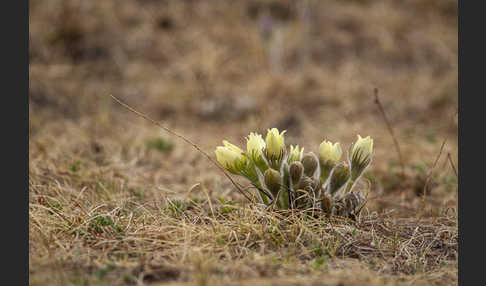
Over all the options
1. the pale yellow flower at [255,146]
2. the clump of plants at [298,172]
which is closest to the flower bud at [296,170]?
the clump of plants at [298,172]

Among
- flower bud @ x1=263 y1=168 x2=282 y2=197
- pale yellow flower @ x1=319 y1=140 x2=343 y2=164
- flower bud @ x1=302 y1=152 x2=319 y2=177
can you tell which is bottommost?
flower bud @ x1=263 y1=168 x2=282 y2=197

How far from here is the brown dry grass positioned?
1627mm

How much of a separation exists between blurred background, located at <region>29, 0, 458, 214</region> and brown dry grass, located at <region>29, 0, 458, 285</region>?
21mm

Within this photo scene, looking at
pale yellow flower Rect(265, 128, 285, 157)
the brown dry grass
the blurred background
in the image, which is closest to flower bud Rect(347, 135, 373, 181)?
the brown dry grass

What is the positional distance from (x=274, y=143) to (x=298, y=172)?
0.51ft

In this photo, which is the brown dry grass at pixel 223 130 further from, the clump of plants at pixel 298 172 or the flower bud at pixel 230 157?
the flower bud at pixel 230 157

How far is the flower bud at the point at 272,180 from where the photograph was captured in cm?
183

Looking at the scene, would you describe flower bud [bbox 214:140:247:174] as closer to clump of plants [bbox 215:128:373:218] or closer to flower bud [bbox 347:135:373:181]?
clump of plants [bbox 215:128:373:218]

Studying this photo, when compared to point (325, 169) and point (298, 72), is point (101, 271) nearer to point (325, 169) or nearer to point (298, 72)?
point (325, 169)

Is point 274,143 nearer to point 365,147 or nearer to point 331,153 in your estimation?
point 331,153

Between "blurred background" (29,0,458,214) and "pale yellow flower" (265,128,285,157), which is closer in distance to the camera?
"pale yellow flower" (265,128,285,157)

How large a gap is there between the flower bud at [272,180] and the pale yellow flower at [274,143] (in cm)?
8

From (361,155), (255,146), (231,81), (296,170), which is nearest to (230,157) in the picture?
(255,146)

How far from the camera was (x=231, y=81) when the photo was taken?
5.50 metres
